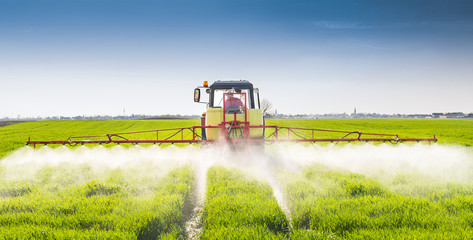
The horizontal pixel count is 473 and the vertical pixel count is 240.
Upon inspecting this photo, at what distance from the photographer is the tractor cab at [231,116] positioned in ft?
28.2

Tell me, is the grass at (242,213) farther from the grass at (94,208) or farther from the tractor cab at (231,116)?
the tractor cab at (231,116)

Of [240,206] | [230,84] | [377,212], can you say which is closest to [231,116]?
[230,84]

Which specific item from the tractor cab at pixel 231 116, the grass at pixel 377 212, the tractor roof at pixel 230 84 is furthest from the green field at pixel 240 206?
the tractor roof at pixel 230 84

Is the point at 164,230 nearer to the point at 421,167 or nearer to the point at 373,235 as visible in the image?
the point at 373,235

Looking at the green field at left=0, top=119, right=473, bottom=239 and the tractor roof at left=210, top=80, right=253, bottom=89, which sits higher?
the tractor roof at left=210, top=80, right=253, bottom=89

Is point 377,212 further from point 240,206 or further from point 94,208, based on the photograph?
point 94,208

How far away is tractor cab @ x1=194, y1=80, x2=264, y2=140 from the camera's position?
8.60m

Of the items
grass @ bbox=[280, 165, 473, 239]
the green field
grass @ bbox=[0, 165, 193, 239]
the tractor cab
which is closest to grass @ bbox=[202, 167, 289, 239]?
the green field

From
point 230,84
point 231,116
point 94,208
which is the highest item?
point 230,84

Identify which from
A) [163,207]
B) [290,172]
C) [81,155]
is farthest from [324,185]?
[81,155]

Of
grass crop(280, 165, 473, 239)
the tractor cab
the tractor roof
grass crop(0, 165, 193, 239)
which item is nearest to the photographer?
grass crop(280, 165, 473, 239)

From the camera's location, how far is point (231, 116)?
8.98m

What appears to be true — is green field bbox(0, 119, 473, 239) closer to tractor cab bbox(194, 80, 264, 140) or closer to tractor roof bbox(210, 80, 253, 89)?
tractor cab bbox(194, 80, 264, 140)

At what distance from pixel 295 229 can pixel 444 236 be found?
193cm
